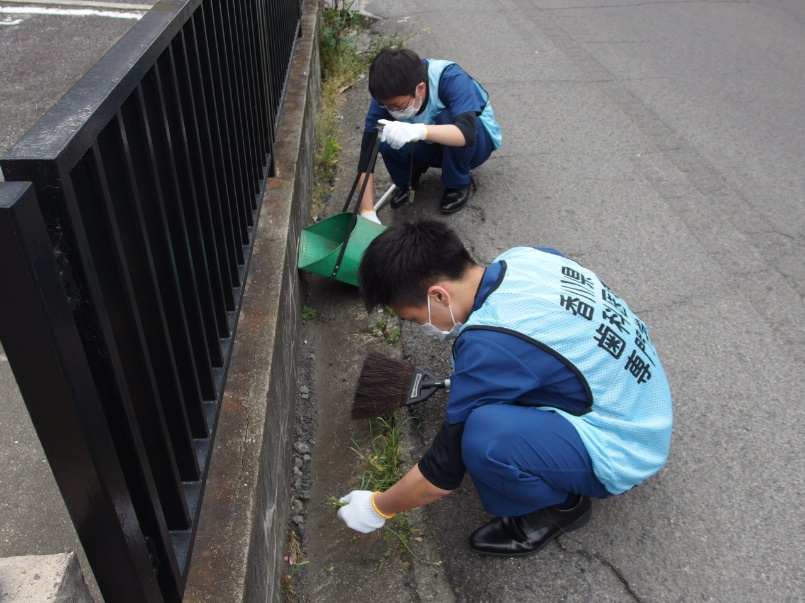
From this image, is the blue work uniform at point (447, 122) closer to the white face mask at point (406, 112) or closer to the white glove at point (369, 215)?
the white face mask at point (406, 112)

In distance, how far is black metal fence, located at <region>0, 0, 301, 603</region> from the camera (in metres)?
0.95

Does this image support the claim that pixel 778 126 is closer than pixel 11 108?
No

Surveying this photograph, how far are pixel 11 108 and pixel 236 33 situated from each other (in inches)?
83.5

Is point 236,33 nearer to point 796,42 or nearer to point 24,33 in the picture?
point 24,33

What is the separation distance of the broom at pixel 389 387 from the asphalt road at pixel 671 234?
0.14 meters

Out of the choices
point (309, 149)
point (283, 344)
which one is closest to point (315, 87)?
point (309, 149)

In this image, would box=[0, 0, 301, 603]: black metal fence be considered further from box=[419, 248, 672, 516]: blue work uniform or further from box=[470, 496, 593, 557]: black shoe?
box=[470, 496, 593, 557]: black shoe

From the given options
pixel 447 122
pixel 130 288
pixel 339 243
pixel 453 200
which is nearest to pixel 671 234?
pixel 453 200

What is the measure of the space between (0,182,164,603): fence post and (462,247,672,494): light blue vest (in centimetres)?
106

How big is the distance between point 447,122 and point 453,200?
46cm

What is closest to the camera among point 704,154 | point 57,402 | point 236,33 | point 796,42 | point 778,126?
point 57,402

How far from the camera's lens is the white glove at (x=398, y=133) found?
3367mm

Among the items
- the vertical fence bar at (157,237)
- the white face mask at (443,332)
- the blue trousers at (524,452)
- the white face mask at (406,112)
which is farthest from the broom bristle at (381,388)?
the white face mask at (406,112)

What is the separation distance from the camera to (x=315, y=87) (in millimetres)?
5105
